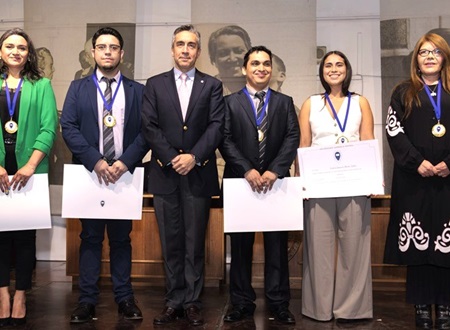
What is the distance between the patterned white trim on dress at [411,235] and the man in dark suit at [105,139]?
1.67 meters

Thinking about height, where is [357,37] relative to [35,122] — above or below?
above

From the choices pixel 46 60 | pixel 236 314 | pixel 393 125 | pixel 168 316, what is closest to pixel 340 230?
pixel 393 125

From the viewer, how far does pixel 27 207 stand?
3361 millimetres

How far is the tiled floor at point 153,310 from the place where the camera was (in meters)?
3.40

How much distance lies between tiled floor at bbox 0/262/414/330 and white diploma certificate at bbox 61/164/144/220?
0.67 meters

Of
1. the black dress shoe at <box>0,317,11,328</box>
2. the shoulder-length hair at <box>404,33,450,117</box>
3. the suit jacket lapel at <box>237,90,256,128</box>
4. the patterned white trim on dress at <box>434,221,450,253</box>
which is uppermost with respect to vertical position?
the shoulder-length hair at <box>404,33,450,117</box>

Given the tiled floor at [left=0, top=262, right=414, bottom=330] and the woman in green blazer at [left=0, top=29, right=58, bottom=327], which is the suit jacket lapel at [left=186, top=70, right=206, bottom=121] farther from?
the tiled floor at [left=0, top=262, right=414, bottom=330]

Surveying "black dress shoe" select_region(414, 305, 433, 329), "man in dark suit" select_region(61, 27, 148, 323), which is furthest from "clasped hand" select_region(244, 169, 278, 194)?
"black dress shoe" select_region(414, 305, 433, 329)

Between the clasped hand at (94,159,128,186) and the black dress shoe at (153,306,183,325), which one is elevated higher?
the clasped hand at (94,159,128,186)

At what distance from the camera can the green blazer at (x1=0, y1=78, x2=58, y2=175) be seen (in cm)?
338

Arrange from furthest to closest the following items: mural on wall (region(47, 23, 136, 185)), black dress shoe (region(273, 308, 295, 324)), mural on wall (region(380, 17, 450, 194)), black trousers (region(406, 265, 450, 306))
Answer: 1. mural on wall (region(47, 23, 136, 185))
2. mural on wall (region(380, 17, 450, 194))
3. black dress shoe (region(273, 308, 295, 324))
4. black trousers (region(406, 265, 450, 306))

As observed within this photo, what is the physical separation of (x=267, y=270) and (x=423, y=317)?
98cm

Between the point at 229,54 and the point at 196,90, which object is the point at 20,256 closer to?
the point at 196,90

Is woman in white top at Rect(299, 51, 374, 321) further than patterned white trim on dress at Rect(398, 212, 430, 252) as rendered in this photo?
Yes
